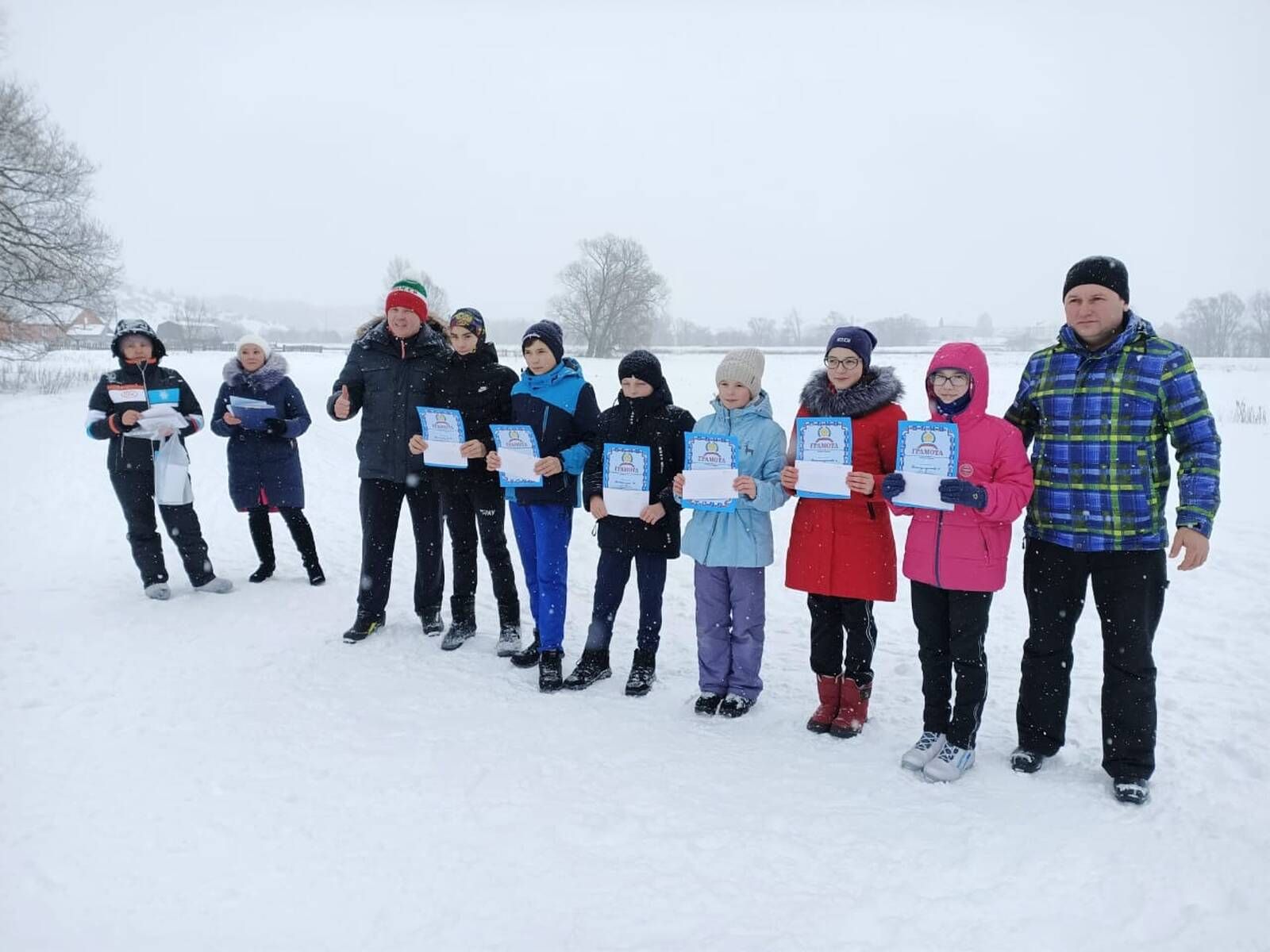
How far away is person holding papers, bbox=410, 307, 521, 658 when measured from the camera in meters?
5.09

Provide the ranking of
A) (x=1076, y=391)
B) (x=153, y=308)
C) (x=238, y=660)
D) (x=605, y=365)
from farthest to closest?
(x=153, y=308)
(x=605, y=365)
(x=238, y=660)
(x=1076, y=391)

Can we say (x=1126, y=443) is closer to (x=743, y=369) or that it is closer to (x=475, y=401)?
(x=743, y=369)

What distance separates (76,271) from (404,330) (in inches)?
876

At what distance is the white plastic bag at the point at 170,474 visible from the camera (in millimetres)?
6141

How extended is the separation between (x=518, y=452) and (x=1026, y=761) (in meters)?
3.30

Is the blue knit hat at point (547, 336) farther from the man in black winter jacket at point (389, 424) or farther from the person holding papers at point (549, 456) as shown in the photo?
the man in black winter jacket at point (389, 424)

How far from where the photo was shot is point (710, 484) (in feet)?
13.9

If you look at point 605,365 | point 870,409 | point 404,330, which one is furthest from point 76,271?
point 870,409

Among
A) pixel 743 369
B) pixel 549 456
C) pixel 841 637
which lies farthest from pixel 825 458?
pixel 549 456

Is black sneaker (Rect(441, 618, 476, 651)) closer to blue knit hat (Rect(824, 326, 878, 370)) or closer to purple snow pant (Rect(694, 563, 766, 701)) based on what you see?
purple snow pant (Rect(694, 563, 766, 701))

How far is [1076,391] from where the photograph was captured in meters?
3.59

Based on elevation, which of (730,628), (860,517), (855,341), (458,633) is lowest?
(458,633)

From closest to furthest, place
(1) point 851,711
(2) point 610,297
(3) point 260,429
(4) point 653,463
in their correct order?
(1) point 851,711 → (4) point 653,463 → (3) point 260,429 → (2) point 610,297

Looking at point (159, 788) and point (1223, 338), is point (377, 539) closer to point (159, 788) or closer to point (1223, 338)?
point (159, 788)
